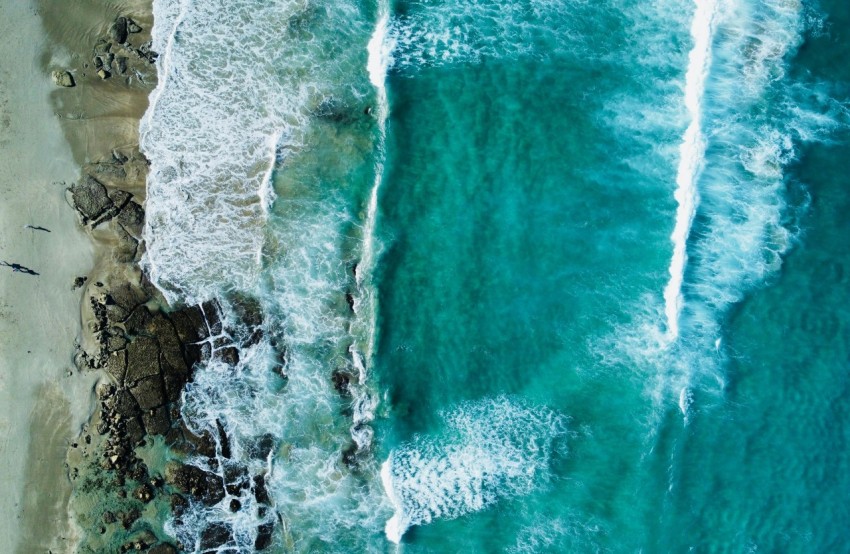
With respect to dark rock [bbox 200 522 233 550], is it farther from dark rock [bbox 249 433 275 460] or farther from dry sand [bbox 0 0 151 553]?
dry sand [bbox 0 0 151 553]

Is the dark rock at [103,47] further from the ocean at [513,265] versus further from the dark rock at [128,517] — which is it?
the dark rock at [128,517]

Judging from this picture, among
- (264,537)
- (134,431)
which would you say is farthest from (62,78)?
(264,537)

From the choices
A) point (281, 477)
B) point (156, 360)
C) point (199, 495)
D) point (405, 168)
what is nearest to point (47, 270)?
point (156, 360)

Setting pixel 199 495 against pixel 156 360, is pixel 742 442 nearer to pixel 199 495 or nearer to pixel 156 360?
pixel 199 495

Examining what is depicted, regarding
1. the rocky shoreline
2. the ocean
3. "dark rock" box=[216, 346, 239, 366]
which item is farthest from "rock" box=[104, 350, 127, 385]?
"dark rock" box=[216, 346, 239, 366]

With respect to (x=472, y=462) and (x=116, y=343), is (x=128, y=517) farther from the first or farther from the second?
(x=472, y=462)

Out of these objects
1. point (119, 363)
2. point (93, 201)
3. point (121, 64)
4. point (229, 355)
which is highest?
point (121, 64)

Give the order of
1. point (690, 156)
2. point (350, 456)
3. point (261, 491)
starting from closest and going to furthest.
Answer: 1. point (690, 156)
2. point (350, 456)
3. point (261, 491)
